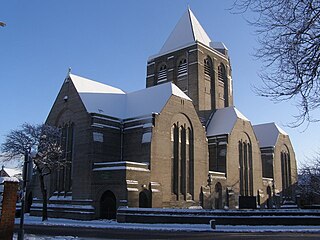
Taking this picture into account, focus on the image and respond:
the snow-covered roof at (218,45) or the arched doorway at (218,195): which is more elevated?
the snow-covered roof at (218,45)

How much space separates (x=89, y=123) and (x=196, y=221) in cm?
1697

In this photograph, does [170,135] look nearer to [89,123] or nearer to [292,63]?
[89,123]

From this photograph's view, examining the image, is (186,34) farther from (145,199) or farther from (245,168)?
(145,199)

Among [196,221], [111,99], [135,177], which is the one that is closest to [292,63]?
[196,221]

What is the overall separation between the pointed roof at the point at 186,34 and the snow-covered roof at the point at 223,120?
41.1ft

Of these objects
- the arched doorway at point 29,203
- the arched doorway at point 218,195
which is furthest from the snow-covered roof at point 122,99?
the arched doorway at point 29,203

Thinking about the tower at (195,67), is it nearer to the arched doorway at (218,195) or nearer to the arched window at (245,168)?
the arched window at (245,168)

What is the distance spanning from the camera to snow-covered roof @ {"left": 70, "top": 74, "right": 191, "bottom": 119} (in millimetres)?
43062

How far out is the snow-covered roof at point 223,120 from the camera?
5294cm

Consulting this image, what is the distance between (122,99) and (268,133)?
1222 inches

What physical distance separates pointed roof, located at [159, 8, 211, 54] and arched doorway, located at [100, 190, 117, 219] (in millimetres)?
31885

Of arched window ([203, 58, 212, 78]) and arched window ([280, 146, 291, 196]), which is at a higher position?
arched window ([203, 58, 212, 78])

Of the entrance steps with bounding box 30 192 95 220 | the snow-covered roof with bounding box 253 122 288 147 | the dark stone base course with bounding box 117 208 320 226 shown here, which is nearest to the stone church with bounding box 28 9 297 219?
the entrance steps with bounding box 30 192 95 220

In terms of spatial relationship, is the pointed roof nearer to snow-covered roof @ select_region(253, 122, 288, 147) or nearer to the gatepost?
snow-covered roof @ select_region(253, 122, 288, 147)
